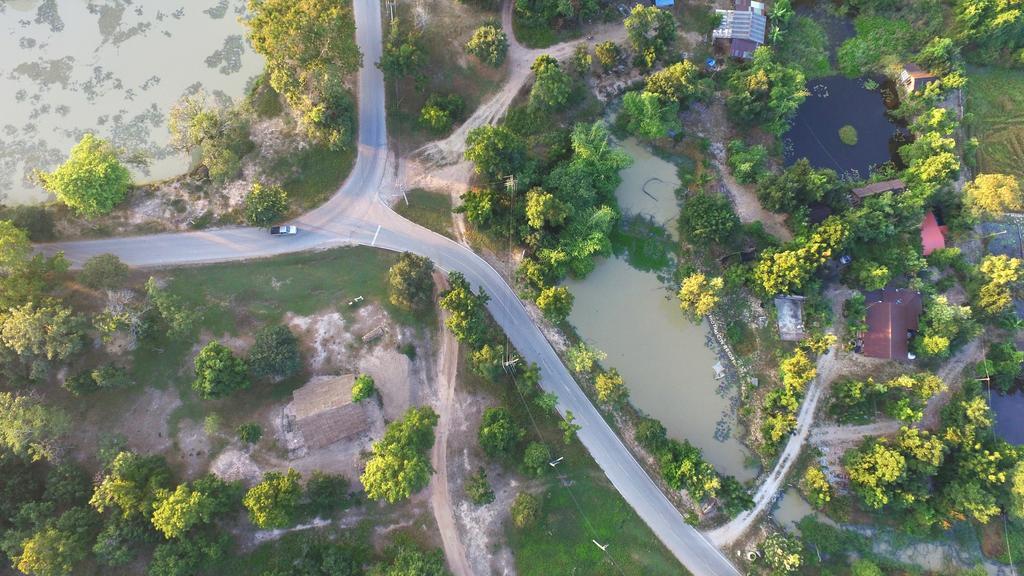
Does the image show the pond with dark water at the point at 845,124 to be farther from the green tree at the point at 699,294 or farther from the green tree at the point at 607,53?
the green tree at the point at 607,53

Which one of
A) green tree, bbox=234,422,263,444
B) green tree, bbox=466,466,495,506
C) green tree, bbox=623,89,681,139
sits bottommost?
green tree, bbox=466,466,495,506

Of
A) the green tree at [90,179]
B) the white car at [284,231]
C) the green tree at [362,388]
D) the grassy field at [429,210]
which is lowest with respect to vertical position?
the green tree at [362,388]

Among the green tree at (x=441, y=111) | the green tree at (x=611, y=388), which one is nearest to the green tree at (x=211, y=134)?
the green tree at (x=441, y=111)

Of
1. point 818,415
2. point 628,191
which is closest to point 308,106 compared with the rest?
point 628,191

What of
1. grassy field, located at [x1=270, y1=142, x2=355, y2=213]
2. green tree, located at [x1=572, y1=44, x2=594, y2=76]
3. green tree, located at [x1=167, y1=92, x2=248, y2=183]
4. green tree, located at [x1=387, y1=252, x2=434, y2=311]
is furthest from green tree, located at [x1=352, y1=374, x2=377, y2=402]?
green tree, located at [x1=572, y1=44, x2=594, y2=76]

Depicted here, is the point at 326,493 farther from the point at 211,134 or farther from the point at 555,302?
the point at 211,134

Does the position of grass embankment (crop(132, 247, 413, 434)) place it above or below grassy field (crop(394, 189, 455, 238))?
below

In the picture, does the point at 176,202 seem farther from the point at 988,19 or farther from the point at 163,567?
the point at 988,19

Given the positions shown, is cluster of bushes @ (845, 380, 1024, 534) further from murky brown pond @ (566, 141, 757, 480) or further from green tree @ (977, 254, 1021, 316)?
murky brown pond @ (566, 141, 757, 480)
